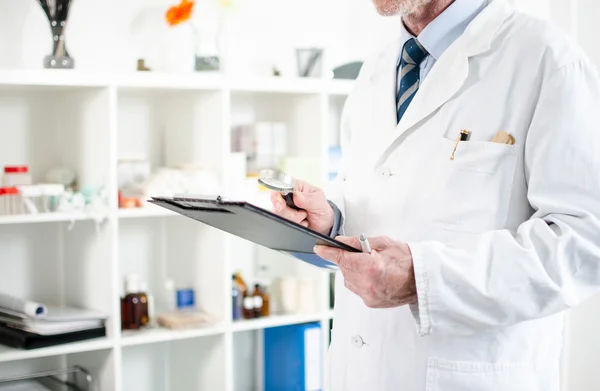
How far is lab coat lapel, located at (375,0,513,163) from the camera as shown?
148 centimetres

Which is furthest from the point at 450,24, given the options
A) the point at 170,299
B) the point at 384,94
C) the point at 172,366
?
the point at 172,366

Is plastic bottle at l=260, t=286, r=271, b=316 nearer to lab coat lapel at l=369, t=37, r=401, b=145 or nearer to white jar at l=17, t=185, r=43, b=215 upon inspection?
white jar at l=17, t=185, r=43, b=215

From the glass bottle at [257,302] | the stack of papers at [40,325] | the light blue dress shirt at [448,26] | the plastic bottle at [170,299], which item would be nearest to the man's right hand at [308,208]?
the light blue dress shirt at [448,26]

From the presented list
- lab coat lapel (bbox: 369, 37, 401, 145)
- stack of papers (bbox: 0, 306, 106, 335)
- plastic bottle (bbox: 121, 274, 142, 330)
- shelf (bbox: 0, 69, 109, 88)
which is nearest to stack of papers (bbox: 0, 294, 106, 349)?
stack of papers (bbox: 0, 306, 106, 335)

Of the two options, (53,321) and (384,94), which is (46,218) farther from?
(384,94)

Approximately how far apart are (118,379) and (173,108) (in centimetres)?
99

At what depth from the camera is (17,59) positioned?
267 cm

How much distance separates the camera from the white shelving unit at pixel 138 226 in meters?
2.51

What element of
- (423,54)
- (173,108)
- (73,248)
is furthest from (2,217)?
(423,54)

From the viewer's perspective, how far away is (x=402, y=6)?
1540 mm

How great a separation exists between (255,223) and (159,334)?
143 centimetres

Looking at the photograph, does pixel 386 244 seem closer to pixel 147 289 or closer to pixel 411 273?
pixel 411 273

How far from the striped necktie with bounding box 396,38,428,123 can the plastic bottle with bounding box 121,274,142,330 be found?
135cm

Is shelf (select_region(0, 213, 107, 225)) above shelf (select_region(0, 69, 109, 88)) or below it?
below
